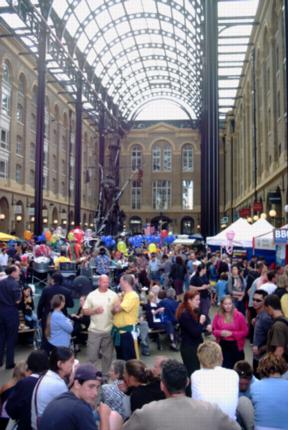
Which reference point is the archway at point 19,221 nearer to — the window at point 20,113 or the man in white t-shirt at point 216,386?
the window at point 20,113

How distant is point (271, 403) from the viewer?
3.21 meters

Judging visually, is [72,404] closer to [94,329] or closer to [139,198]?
[94,329]

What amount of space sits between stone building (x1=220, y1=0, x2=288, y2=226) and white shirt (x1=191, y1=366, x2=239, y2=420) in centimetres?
1787

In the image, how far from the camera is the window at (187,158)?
63.5m

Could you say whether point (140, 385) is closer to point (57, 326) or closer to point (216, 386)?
point (216, 386)

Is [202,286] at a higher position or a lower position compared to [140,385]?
higher

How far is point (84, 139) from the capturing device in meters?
53.6

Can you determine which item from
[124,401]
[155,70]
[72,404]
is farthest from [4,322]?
[155,70]

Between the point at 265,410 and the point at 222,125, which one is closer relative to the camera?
the point at 265,410

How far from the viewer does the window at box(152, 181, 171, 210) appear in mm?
63562

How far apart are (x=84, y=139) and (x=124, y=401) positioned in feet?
169

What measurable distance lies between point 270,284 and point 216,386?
14.4ft

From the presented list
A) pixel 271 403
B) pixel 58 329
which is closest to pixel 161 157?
pixel 58 329

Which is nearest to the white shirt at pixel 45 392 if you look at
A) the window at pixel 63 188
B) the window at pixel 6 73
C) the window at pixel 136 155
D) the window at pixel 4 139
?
the window at pixel 4 139
